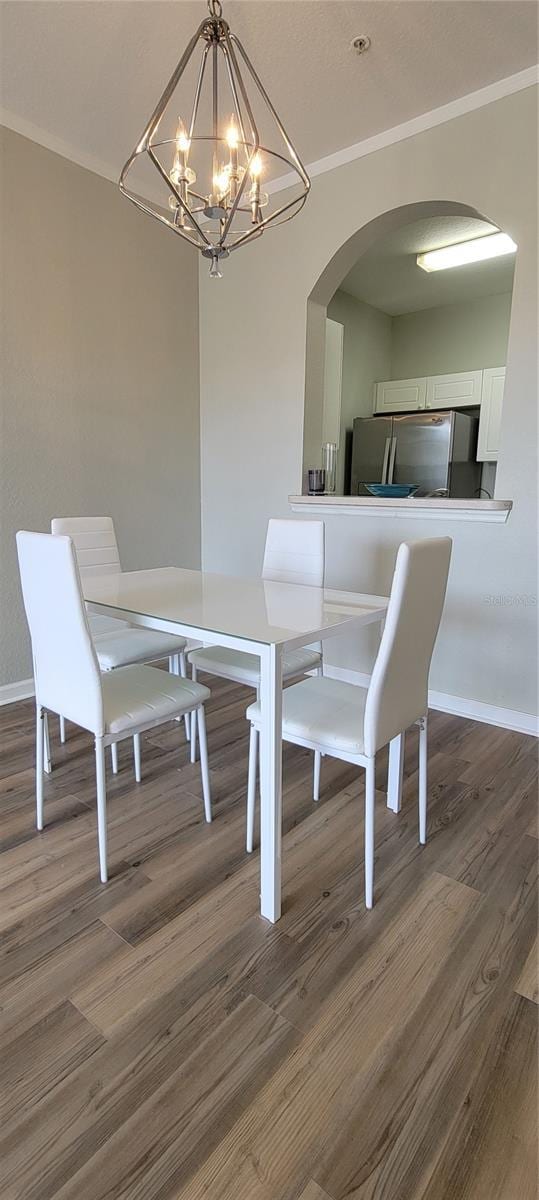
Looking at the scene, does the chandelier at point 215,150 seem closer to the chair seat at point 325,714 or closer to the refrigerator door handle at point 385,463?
the chair seat at point 325,714

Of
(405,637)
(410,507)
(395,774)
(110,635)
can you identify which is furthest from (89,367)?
(395,774)

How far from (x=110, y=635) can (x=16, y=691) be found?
851mm

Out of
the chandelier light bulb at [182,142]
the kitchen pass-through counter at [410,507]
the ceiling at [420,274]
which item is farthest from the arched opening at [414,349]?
the chandelier light bulb at [182,142]

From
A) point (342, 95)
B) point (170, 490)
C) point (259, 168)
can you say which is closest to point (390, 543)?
point (170, 490)

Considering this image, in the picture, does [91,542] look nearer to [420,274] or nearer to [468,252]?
[468,252]

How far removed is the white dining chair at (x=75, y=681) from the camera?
157cm

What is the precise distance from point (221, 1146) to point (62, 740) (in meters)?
1.82

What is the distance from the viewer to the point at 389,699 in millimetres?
1533

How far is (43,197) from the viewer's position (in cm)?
283

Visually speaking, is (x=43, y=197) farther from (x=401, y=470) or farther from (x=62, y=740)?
(x=401, y=470)

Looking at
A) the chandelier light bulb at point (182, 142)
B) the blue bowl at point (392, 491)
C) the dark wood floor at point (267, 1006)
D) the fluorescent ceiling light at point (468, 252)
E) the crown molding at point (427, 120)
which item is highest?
the crown molding at point (427, 120)

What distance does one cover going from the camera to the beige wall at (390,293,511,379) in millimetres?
4551

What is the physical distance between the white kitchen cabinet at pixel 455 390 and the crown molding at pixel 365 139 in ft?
6.61

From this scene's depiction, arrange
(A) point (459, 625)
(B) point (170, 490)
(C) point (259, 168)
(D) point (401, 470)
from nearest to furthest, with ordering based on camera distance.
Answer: (C) point (259, 168) < (A) point (459, 625) < (B) point (170, 490) < (D) point (401, 470)
